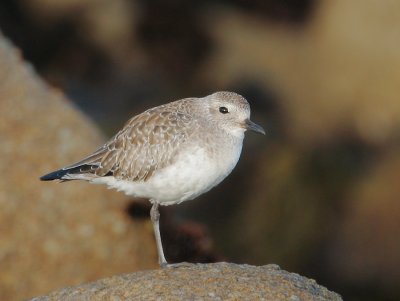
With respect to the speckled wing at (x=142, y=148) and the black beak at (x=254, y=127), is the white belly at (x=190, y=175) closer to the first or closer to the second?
the speckled wing at (x=142, y=148)

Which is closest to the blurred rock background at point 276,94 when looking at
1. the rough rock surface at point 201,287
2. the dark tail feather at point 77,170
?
the dark tail feather at point 77,170

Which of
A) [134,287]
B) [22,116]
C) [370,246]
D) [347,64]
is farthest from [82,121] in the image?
[347,64]

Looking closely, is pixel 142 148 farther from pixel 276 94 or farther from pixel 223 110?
pixel 276 94

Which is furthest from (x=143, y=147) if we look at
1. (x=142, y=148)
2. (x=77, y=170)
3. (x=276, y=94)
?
(x=276, y=94)

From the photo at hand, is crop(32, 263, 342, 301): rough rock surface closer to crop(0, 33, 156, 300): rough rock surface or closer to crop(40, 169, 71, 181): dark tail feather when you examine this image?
crop(40, 169, 71, 181): dark tail feather

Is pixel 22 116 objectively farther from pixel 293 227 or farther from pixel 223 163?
pixel 293 227

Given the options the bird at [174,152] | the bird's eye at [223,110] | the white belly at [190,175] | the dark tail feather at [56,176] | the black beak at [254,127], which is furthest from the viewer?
the dark tail feather at [56,176]

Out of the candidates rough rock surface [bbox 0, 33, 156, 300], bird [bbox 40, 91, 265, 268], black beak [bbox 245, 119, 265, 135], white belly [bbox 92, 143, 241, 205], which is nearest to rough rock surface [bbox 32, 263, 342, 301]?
white belly [bbox 92, 143, 241, 205]

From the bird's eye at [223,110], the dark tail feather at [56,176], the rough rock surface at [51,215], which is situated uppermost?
the bird's eye at [223,110]

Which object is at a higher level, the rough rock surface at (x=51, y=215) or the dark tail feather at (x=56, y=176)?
the dark tail feather at (x=56, y=176)
